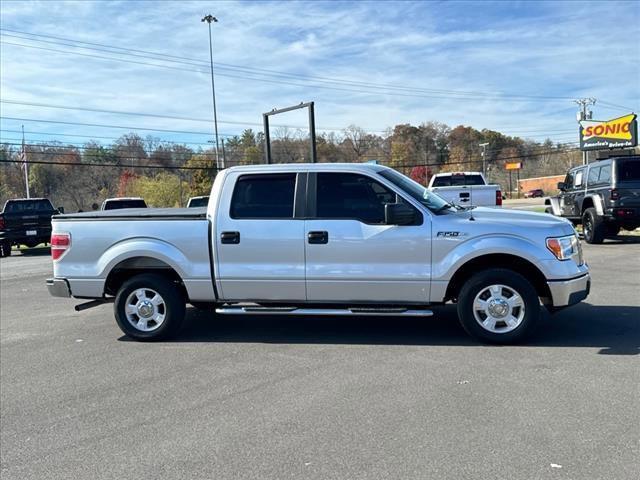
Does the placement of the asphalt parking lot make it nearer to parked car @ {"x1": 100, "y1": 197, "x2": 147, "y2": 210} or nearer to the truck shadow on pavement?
the truck shadow on pavement

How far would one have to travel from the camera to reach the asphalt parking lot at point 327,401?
11.4ft

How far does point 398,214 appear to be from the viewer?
5.72m

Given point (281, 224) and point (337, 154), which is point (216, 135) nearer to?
point (337, 154)

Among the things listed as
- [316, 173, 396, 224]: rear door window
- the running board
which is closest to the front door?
[316, 173, 396, 224]: rear door window

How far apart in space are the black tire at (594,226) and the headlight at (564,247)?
9102 millimetres

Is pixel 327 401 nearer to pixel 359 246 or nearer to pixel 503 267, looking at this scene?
pixel 359 246

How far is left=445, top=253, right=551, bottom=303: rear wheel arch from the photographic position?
19.0 feet

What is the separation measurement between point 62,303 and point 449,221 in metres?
6.89

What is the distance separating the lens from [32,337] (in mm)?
7023

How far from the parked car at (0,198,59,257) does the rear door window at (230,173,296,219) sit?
1633 cm

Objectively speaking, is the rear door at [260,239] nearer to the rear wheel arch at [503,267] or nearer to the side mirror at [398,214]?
the side mirror at [398,214]

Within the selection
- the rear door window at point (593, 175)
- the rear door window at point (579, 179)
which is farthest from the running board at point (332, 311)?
the rear door window at point (579, 179)

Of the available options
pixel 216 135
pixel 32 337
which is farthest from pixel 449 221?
pixel 216 135

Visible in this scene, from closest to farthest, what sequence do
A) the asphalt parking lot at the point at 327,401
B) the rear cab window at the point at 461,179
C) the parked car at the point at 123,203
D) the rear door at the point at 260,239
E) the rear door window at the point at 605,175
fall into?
the asphalt parking lot at the point at 327,401, the rear door at the point at 260,239, the rear door window at the point at 605,175, the rear cab window at the point at 461,179, the parked car at the point at 123,203
